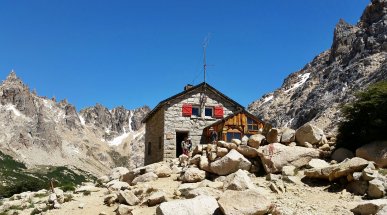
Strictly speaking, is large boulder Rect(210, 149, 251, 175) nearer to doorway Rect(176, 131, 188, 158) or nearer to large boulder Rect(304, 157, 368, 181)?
large boulder Rect(304, 157, 368, 181)

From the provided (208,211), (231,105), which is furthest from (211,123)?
(208,211)

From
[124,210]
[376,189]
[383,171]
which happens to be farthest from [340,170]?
[124,210]

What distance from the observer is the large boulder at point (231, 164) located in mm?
17609

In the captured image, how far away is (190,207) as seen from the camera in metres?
11.6

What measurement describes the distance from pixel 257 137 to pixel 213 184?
480 cm

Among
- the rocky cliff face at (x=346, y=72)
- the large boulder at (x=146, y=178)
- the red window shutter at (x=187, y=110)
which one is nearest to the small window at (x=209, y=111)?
the red window shutter at (x=187, y=110)

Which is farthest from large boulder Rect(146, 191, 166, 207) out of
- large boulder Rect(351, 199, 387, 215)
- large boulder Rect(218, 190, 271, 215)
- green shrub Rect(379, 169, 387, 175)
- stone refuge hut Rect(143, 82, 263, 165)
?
stone refuge hut Rect(143, 82, 263, 165)

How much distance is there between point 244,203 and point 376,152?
24.4 feet

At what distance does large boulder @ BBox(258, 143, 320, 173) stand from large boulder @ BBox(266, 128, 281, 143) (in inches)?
52.5

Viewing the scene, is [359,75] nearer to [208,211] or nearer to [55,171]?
[208,211]

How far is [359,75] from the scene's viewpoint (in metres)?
105

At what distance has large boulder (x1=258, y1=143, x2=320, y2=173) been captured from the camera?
17188 millimetres

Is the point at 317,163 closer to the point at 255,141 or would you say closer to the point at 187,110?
the point at 255,141

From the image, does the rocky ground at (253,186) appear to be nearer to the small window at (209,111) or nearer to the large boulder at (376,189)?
the large boulder at (376,189)
